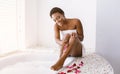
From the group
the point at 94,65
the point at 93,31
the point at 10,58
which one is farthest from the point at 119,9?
the point at 10,58

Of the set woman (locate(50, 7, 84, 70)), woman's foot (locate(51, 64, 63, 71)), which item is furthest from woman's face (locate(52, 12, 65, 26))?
woman's foot (locate(51, 64, 63, 71))

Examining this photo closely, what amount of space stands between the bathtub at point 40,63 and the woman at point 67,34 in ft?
0.39

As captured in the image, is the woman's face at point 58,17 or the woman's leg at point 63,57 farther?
the woman's face at point 58,17

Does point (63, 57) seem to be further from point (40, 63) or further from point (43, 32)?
point (43, 32)

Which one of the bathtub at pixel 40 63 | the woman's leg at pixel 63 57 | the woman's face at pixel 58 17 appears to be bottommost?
the bathtub at pixel 40 63

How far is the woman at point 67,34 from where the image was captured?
229 cm

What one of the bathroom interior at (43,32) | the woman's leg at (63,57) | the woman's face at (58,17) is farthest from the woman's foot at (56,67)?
the woman's face at (58,17)

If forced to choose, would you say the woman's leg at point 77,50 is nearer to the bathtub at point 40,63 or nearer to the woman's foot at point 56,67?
the bathtub at point 40,63

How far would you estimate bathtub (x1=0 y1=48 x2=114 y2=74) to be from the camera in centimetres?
213

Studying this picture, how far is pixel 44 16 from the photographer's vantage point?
3.41 metres

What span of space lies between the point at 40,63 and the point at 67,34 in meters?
0.66

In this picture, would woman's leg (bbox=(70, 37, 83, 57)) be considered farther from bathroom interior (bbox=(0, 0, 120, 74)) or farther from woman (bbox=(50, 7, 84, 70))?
bathroom interior (bbox=(0, 0, 120, 74))

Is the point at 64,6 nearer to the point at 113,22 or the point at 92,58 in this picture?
the point at 113,22

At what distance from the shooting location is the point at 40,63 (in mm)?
2783
